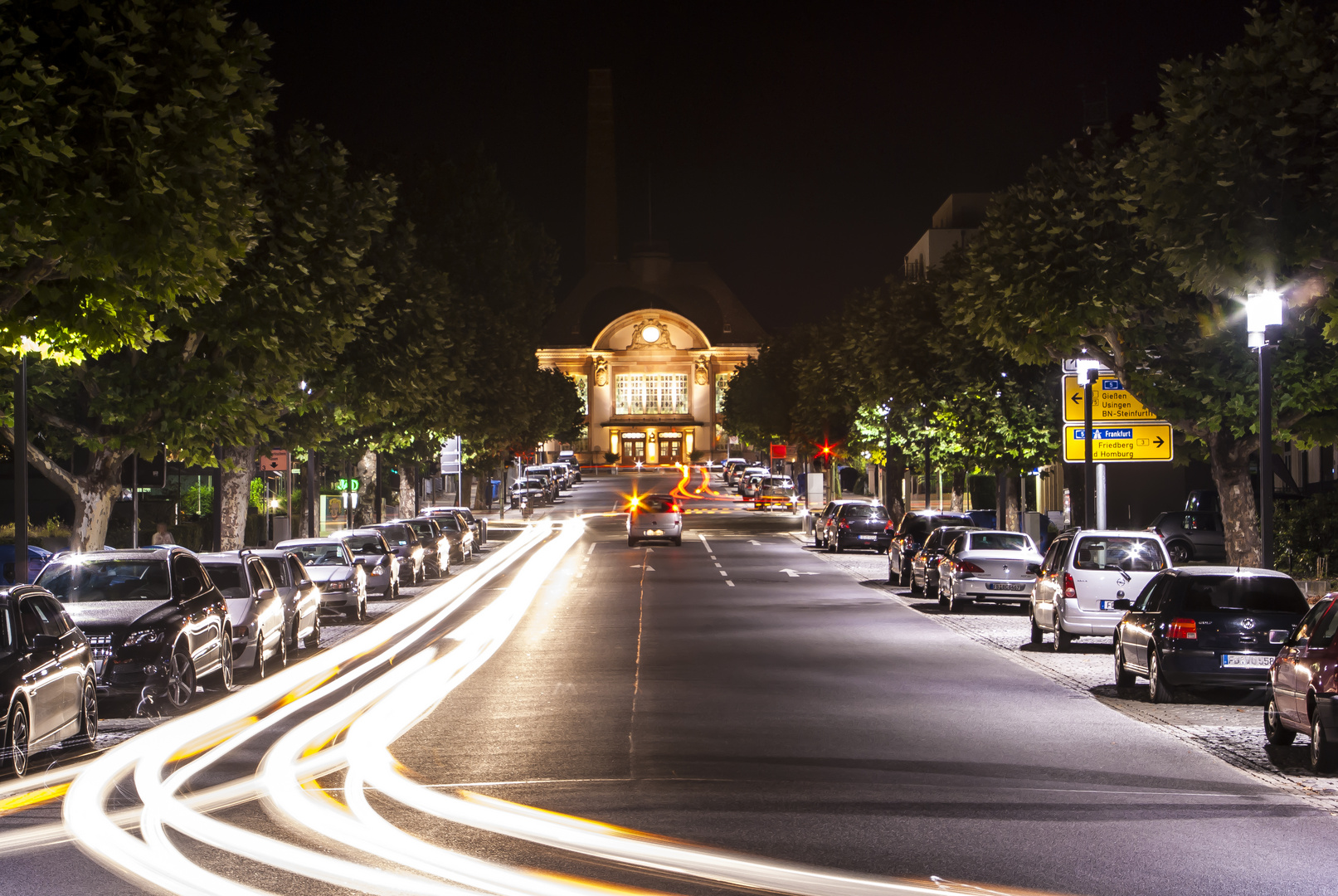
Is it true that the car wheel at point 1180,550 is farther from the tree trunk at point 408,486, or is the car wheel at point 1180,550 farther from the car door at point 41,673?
the car door at point 41,673

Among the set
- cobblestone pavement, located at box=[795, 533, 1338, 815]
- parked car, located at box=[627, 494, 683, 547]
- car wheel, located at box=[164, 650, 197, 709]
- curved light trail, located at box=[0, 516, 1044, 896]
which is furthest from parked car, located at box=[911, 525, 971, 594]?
parked car, located at box=[627, 494, 683, 547]

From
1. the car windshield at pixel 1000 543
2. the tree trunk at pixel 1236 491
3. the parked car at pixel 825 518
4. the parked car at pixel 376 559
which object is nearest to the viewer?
the tree trunk at pixel 1236 491

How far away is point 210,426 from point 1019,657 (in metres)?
12.4

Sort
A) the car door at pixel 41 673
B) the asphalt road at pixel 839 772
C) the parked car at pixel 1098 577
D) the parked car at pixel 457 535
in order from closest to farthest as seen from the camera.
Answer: the asphalt road at pixel 839 772 → the car door at pixel 41 673 → the parked car at pixel 1098 577 → the parked car at pixel 457 535

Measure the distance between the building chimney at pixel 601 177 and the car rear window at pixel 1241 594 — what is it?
172638mm

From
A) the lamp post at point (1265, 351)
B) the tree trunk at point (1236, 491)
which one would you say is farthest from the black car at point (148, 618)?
the tree trunk at point (1236, 491)

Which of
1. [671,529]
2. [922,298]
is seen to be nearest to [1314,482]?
[922,298]

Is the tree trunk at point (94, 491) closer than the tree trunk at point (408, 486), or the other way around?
the tree trunk at point (94, 491)

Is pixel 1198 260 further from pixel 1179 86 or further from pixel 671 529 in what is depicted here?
pixel 671 529

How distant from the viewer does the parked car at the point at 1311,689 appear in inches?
430

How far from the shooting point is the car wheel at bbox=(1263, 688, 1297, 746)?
1225cm

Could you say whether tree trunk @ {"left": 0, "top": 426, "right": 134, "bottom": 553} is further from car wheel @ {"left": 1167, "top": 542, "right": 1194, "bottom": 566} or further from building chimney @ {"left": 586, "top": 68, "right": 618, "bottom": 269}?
building chimney @ {"left": 586, "top": 68, "right": 618, "bottom": 269}

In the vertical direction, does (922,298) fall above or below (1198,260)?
above

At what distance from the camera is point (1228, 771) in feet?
37.4
